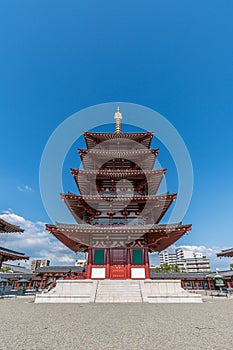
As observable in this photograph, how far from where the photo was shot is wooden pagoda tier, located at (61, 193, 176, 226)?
62.5 ft

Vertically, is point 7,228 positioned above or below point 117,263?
above

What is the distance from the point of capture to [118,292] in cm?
1484

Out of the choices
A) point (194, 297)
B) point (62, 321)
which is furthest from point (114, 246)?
point (62, 321)

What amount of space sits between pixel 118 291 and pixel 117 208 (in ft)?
24.1

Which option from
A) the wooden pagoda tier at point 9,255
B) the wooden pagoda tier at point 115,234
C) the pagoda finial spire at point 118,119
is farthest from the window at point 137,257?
the wooden pagoda tier at point 9,255

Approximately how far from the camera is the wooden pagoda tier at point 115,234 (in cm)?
1703

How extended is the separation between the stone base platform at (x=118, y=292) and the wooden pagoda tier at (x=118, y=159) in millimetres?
11544

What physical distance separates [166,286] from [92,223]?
8.31m

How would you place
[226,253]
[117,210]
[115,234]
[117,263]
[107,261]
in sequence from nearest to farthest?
[107,261], [117,263], [115,234], [117,210], [226,253]

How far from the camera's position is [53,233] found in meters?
17.8

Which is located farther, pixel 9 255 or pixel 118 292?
pixel 9 255

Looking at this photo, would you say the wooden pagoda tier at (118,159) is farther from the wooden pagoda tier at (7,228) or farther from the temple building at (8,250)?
the temple building at (8,250)

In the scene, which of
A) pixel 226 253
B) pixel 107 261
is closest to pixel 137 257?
pixel 107 261

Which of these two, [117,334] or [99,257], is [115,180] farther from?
[117,334]
